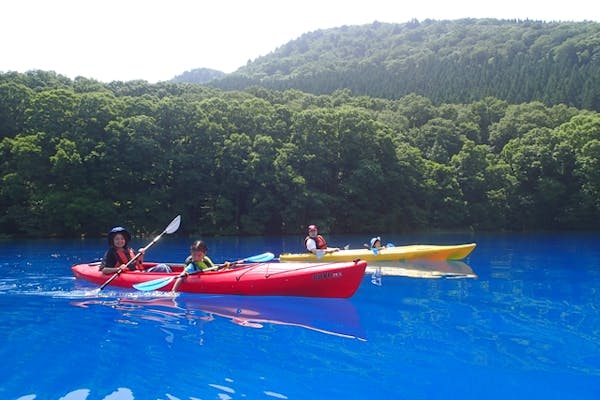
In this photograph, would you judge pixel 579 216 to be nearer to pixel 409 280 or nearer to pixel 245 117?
pixel 245 117

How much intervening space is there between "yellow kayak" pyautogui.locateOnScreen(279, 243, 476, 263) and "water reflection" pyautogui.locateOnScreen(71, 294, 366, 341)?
5.29 meters

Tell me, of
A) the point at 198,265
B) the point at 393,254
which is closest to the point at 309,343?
the point at 198,265

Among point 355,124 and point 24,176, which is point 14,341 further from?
point 355,124

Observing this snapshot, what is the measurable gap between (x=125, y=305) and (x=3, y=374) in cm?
454

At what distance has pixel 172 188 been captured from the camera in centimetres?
3616

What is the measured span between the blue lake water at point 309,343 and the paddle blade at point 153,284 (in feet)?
1.06

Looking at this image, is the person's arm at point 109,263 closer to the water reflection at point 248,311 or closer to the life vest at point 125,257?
the life vest at point 125,257

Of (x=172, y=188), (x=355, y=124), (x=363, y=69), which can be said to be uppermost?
(x=363, y=69)

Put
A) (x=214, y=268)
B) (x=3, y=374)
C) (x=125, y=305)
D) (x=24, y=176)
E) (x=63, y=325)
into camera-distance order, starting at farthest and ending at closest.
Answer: (x=24, y=176) → (x=214, y=268) → (x=125, y=305) → (x=63, y=325) → (x=3, y=374)

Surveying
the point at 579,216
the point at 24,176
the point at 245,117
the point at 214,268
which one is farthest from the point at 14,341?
the point at 579,216

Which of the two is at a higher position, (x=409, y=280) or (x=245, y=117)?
(x=245, y=117)

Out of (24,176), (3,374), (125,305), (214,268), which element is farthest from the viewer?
(24,176)

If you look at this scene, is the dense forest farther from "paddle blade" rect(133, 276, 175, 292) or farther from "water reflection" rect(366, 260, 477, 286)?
"paddle blade" rect(133, 276, 175, 292)

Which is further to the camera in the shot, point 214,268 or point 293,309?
point 214,268
